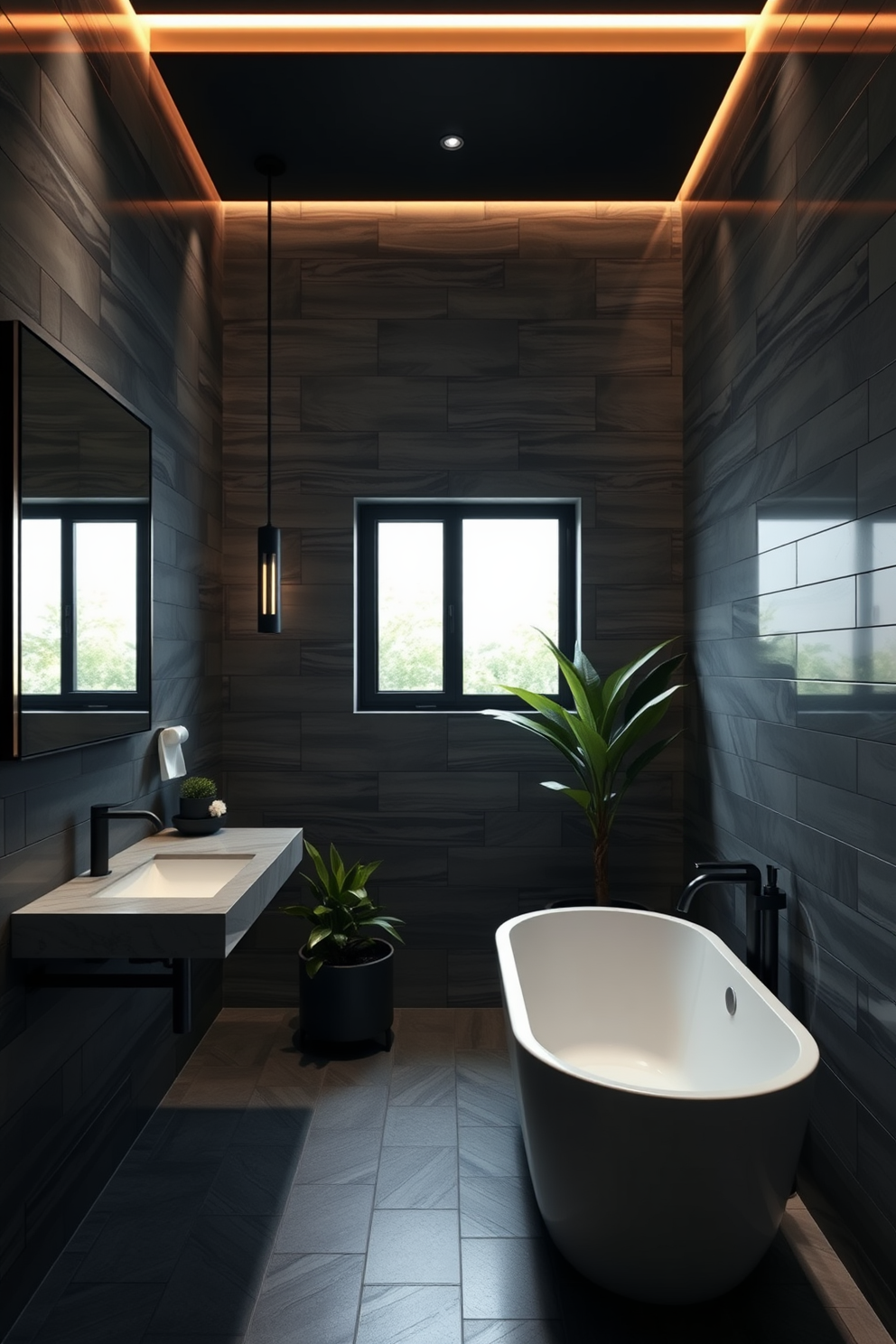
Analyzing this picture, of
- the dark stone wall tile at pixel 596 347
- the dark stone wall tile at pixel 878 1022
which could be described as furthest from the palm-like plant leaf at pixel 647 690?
the dark stone wall tile at pixel 878 1022

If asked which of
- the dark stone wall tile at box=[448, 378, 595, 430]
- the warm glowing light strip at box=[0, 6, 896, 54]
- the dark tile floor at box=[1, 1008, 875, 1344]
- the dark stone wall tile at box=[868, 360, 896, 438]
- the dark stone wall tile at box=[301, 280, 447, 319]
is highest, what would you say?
the warm glowing light strip at box=[0, 6, 896, 54]

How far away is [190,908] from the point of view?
209 centimetres

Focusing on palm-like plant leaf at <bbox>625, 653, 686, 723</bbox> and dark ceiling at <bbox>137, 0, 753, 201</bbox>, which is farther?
palm-like plant leaf at <bbox>625, 653, 686, 723</bbox>

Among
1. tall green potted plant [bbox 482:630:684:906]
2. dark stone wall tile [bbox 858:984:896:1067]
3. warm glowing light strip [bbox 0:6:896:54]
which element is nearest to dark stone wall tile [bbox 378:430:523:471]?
tall green potted plant [bbox 482:630:684:906]

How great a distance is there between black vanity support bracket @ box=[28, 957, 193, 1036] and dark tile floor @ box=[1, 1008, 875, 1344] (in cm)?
57

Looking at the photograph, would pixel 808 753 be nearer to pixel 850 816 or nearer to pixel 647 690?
pixel 850 816

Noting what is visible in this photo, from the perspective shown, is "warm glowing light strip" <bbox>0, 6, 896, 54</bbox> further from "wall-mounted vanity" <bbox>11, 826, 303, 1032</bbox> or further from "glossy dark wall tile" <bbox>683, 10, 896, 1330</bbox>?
"wall-mounted vanity" <bbox>11, 826, 303, 1032</bbox>

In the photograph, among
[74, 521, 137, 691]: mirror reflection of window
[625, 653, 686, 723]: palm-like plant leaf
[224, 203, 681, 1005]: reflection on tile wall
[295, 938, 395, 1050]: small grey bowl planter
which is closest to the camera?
[74, 521, 137, 691]: mirror reflection of window

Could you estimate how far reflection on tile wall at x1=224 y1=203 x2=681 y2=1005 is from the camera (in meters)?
3.73

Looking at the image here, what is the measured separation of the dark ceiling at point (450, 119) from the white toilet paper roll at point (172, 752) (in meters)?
2.09

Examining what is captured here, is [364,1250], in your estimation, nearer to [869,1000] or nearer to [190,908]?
[190,908]

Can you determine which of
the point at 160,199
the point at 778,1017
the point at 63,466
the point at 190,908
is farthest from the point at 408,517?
the point at 778,1017

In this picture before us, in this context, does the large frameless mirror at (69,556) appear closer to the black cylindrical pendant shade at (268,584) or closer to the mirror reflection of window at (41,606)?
the mirror reflection of window at (41,606)

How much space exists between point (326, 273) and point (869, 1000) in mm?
3285
